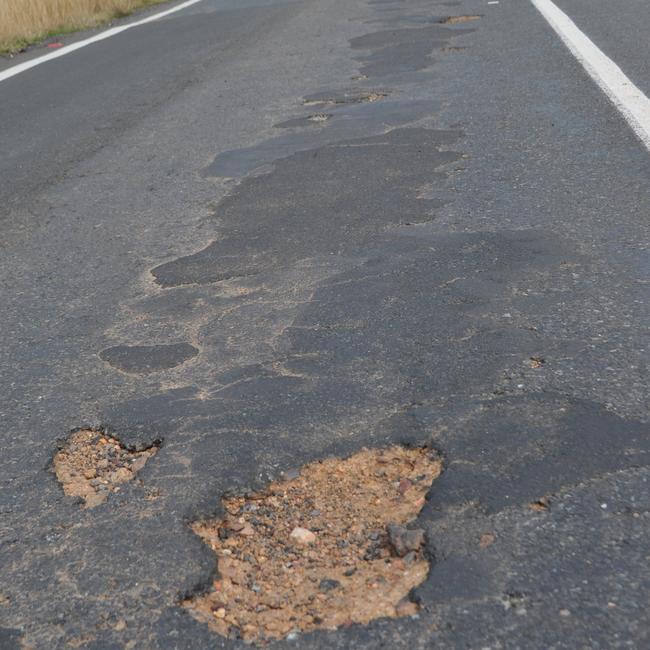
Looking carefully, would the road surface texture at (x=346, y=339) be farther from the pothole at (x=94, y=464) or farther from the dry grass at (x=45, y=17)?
the dry grass at (x=45, y=17)

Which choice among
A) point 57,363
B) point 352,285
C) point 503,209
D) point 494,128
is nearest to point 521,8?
point 494,128

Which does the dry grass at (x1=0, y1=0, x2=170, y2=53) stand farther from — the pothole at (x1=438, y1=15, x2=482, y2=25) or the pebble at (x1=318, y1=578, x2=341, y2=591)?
the pebble at (x1=318, y1=578, x2=341, y2=591)

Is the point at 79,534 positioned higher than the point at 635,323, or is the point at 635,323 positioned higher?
the point at 79,534

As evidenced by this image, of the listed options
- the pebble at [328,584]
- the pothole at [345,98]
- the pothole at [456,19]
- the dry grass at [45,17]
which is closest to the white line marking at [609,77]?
the pothole at [456,19]

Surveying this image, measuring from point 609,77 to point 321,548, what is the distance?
5.71 meters

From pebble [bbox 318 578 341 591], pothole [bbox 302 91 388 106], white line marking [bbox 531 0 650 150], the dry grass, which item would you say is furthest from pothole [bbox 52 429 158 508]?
the dry grass

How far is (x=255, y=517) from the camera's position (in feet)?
8.43

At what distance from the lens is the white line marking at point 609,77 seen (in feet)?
19.5

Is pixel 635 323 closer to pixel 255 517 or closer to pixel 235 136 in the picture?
pixel 255 517

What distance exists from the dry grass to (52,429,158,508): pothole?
1022cm

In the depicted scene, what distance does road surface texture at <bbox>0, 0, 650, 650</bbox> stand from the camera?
2244mm

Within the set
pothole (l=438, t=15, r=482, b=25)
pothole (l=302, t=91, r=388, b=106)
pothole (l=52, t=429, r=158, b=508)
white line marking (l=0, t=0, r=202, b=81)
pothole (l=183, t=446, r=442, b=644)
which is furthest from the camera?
pothole (l=438, t=15, r=482, b=25)

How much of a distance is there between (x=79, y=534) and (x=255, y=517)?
17.7 inches

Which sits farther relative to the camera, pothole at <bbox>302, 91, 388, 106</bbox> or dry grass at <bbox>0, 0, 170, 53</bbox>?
dry grass at <bbox>0, 0, 170, 53</bbox>
